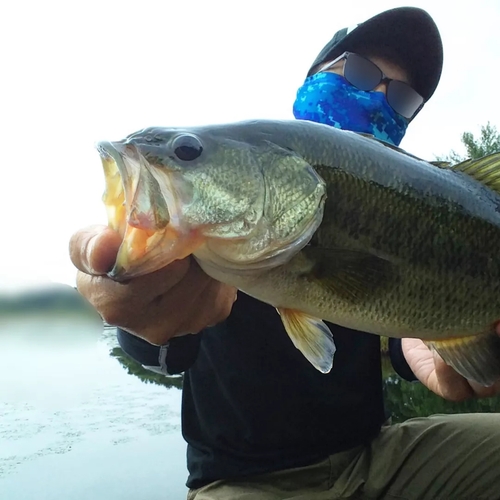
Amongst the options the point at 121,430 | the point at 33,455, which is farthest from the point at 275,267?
the point at 121,430

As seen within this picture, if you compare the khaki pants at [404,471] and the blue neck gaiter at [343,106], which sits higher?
the blue neck gaiter at [343,106]

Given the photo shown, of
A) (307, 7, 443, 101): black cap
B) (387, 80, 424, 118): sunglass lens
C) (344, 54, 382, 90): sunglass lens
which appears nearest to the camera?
(344, 54, 382, 90): sunglass lens

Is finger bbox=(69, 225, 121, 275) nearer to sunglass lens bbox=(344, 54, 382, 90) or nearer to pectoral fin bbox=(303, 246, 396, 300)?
pectoral fin bbox=(303, 246, 396, 300)

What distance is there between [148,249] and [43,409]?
5330 mm

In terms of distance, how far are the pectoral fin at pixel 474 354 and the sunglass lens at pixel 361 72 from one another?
2068mm

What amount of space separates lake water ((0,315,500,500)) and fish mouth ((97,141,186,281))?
3.75 ft

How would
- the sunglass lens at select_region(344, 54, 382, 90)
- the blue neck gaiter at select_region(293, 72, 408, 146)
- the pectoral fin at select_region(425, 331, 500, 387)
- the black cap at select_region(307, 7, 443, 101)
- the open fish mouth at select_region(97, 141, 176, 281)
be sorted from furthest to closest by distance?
the black cap at select_region(307, 7, 443, 101), the sunglass lens at select_region(344, 54, 382, 90), the blue neck gaiter at select_region(293, 72, 408, 146), the pectoral fin at select_region(425, 331, 500, 387), the open fish mouth at select_region(97, 141, 176, 281)

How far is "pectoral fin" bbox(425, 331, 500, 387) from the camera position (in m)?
1.85

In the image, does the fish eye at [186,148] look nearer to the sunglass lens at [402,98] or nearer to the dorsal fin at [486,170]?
Answer: the dorsal fin at [486,170]

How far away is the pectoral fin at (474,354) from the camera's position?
1848 mm

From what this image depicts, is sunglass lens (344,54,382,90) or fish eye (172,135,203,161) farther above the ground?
sunglass lens (344,54,382,90)

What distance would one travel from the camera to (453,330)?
5.81ft

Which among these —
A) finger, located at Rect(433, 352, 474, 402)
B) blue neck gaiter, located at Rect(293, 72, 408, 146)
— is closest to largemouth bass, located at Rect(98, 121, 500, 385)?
finger, located at Rect(433, 352, 474, 402)

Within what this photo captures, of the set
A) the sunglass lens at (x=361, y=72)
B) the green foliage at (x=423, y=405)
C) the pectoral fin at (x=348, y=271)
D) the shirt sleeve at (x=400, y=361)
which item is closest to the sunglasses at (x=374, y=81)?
the sunglass lens at (x=361, y=72)
